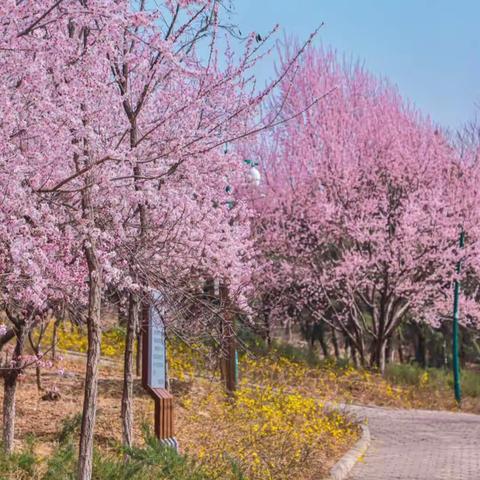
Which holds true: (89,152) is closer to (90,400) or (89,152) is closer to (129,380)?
(90,400)

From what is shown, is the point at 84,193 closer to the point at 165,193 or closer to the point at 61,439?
the point at 165,193

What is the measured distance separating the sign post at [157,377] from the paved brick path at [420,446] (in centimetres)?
256

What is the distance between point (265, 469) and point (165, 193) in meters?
3.07

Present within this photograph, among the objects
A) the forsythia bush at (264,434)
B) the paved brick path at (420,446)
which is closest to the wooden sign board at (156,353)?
the forsythia bush at (264,434)

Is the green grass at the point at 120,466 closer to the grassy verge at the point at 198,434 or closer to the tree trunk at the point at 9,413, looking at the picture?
the grassy verge at the point at 198,434

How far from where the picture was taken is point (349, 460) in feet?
34.8

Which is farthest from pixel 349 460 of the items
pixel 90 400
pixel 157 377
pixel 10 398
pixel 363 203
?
pixel 363 203

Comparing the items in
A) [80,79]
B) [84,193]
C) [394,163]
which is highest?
[394,163]

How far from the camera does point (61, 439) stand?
30.0 feet

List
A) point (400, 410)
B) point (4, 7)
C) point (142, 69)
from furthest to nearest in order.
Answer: point (400, 410) < point (142, 69) < point (4, 7)

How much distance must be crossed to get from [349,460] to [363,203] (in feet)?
41.8

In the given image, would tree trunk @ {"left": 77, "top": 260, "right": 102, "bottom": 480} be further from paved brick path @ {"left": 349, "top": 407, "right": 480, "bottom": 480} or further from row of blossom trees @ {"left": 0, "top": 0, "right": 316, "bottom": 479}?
paved brick path @ {"left": 349, "top": 407, "right": 480, "bottom": 480}

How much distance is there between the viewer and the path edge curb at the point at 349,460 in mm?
9703

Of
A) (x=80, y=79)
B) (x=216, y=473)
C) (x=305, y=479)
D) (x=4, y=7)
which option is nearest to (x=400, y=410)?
(x=305, y=479)
